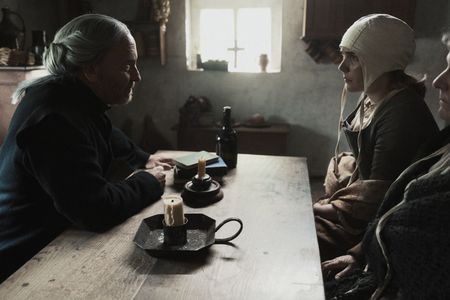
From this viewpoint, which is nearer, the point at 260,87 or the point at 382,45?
the point at 382,45

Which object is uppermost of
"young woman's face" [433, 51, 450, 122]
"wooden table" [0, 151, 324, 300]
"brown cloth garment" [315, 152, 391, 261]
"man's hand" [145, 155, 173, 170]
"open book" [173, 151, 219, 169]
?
"young woman's face" [433, 51, 450, 122]

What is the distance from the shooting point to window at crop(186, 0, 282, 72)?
3.99 meters

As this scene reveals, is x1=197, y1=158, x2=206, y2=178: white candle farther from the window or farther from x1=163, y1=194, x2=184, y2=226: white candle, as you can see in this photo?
the window

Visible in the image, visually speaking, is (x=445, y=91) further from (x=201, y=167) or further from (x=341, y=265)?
(x=201, y=167)

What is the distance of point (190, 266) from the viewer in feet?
3.59

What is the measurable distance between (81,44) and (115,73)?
0.53 feet

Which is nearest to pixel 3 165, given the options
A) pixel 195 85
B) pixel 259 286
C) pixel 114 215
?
pixel 114 215

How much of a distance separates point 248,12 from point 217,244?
3.25 meters

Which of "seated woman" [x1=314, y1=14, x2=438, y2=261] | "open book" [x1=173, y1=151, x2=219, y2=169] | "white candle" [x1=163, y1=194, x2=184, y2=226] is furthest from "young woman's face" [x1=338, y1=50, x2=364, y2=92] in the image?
"white candle" [x1=163, y1=194, x2=184, y2=226]

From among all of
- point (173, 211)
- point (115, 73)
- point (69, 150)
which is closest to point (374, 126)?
point (173, 211)

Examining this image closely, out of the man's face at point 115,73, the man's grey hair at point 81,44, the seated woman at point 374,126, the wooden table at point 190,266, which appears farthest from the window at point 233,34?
the wooden table at point 190,266

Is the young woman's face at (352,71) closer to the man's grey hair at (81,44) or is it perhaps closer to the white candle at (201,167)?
the white candle at (201,167)

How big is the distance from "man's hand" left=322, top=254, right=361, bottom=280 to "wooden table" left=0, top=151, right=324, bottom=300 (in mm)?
247

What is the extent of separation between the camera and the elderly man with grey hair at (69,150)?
1.24 m
